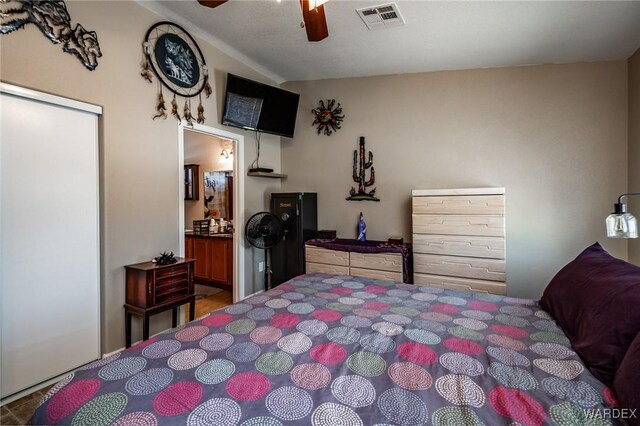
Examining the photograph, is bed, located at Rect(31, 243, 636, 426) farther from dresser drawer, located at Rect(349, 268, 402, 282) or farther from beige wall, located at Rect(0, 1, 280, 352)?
dresser drawer, located at Rect(349, 268, 402, 282)

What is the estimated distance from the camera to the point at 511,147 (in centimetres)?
323

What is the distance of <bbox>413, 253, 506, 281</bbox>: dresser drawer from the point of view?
2.95 metres

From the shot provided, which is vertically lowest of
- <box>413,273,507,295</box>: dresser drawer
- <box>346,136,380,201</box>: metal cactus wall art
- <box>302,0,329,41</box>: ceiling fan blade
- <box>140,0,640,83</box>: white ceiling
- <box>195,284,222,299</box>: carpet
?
<box>195,284,222,299</box>: carpet

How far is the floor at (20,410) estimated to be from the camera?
5.76 ft

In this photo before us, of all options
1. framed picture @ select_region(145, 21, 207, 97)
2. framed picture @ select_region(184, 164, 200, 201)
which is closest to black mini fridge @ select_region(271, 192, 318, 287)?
framed picture @ select_region(145, 21, 207, 97)

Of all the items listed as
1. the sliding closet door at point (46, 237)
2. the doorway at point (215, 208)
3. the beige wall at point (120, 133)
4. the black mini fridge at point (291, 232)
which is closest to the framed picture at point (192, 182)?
the doorway at point (215, 208)

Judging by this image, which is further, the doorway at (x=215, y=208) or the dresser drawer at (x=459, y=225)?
the doorway at (x=215, y=208)

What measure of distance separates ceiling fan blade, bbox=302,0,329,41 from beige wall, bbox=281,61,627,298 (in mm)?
2105

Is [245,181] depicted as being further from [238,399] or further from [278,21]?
[238,399]

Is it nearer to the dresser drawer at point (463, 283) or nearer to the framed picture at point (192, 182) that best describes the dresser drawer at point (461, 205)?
the dresser drawer at point (463, 283)

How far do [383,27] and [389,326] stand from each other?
2478 millimetres

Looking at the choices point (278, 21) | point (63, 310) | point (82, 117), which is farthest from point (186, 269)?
point (278, 21)

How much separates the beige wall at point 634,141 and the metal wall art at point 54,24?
14.6 feet

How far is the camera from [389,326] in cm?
148
